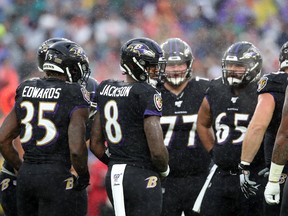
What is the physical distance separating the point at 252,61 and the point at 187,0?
5.24 m

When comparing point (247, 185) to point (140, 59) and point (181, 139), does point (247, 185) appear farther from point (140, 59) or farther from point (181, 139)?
point (140, 59)

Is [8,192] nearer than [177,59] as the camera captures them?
Yes

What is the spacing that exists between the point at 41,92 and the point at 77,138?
47 centimetres

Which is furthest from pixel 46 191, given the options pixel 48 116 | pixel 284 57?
pixel 284 57

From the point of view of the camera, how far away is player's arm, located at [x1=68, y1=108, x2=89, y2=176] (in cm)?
579

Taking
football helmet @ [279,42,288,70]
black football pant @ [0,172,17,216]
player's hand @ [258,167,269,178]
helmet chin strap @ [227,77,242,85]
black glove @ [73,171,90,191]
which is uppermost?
football helmet @ [279,42,288,70]

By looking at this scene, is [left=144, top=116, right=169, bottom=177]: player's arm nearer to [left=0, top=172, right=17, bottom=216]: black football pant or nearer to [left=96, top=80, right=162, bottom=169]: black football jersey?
[left=96, top=80, right=162, bottom=169]: black football jersey

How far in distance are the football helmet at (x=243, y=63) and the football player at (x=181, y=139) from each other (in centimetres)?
55

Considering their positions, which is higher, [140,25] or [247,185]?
[140,25]

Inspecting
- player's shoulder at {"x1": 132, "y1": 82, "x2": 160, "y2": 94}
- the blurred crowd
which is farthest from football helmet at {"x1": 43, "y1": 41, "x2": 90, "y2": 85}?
the blurred crowd

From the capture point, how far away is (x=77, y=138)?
19.0ft

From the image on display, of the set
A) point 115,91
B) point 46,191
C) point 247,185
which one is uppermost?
point 115,91

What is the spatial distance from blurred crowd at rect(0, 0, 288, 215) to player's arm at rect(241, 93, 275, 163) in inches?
195

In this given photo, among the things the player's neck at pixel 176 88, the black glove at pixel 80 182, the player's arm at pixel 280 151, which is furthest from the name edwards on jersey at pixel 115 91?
the player's neck at pixel 176 88
